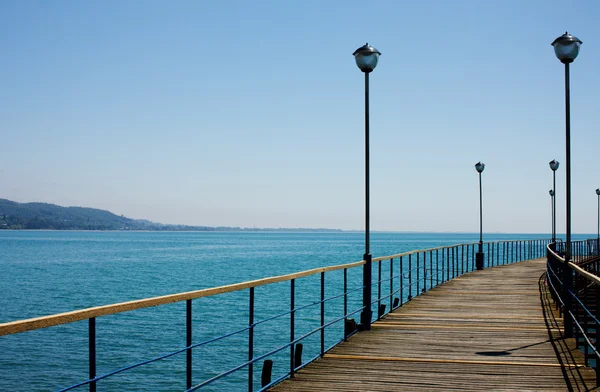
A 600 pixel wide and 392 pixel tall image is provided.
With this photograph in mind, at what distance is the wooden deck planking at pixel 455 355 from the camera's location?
7.27 metres

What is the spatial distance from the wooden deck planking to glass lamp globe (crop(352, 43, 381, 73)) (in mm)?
4427

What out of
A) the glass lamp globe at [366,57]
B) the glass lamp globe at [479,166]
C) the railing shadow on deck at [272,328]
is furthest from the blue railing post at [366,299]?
the glass lamp globe at [479,166]

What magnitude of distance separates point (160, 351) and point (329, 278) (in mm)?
35416

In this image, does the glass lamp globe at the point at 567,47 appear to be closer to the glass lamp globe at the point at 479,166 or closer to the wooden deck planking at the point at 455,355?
the wooden deck planking at the point at 455,355

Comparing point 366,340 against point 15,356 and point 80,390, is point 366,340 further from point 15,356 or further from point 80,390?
point 15,356

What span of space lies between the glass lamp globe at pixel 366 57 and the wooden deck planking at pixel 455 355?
4427 mm

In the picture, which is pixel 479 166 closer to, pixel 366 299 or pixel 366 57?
pixel 366 57

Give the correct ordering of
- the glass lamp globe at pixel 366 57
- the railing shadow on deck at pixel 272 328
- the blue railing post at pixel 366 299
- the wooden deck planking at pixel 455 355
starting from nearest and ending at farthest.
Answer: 1. the railing shadow on deck at pixel 272 328
2. the wooden deck planking at pixel 455 355
3. the blue railing post at pixel 366 299
4. the glass lamp globe at pixel 366 57

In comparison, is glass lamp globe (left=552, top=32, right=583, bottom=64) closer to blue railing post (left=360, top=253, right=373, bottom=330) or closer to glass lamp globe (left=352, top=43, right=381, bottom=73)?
glass lamp globe (left=352, top=43, right=381, bottom=73)

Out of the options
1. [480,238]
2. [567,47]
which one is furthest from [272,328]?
[567,47]

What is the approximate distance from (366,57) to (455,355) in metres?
5.21

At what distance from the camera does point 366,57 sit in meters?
11.6

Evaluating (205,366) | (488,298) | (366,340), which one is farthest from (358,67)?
(205,366)

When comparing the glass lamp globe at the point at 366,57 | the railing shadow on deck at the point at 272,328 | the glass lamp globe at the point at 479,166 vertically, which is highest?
the glass lamp globe at the point at 366,57
